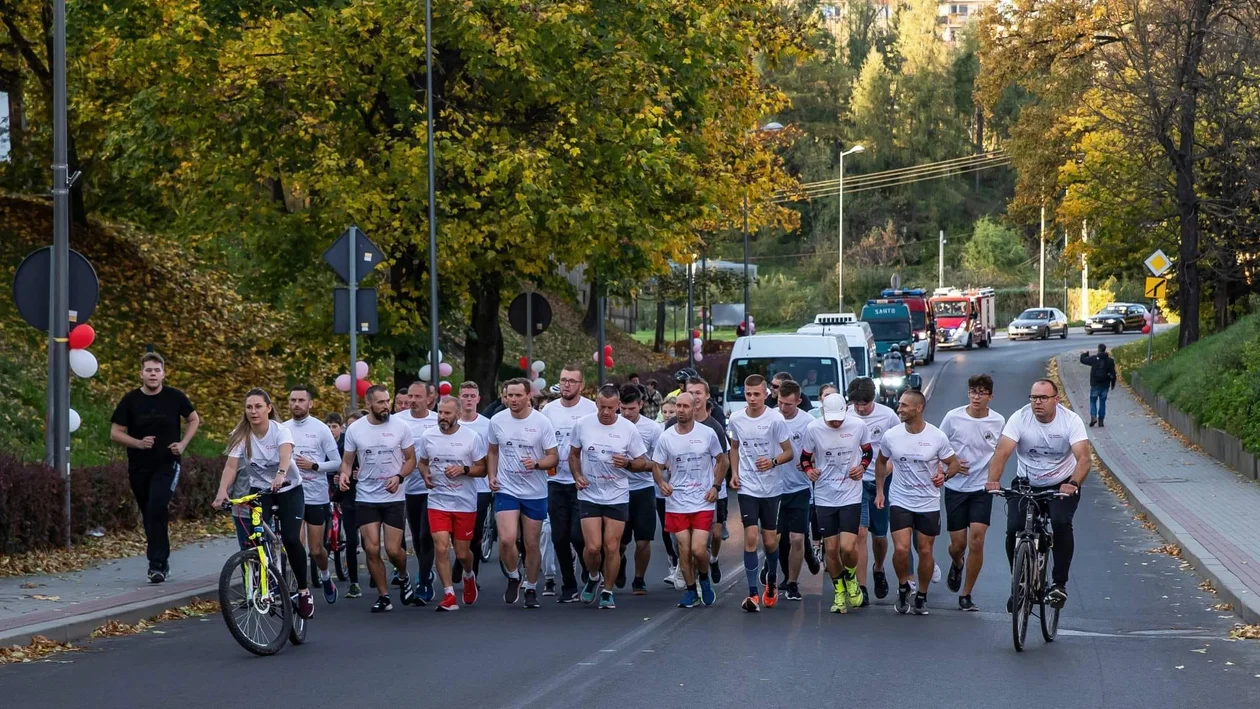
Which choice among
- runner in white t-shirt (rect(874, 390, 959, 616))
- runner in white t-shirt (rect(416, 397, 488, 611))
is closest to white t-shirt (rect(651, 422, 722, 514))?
runner in white t-shirt (rect(874, 390, 959, 616))

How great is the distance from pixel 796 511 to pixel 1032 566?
2.46m

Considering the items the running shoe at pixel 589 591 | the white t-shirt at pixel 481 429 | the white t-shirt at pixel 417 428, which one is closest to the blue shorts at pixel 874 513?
the running shoe at pixel 589 591

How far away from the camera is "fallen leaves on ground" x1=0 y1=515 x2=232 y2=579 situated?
45.2ft

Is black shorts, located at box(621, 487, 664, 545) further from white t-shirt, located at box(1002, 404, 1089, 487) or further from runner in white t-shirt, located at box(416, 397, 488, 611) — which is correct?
white t-shirt, located at box(1002, 404, 1089, 487)

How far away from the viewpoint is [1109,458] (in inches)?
1091

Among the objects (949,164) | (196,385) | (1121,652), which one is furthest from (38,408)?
(949,164)

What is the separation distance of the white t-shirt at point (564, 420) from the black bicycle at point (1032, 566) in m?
3.76

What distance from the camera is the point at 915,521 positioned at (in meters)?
12.1

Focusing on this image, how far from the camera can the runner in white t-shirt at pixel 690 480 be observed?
12461 millimetres

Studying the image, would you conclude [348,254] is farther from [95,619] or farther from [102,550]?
[95,619]

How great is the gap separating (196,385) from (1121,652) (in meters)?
19.3

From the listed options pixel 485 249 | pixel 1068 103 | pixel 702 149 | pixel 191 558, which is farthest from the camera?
pixel 1068 103

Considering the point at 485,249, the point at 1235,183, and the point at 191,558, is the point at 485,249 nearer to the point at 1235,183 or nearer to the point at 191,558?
the point at 191,558

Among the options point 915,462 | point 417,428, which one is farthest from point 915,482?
point 417,428
